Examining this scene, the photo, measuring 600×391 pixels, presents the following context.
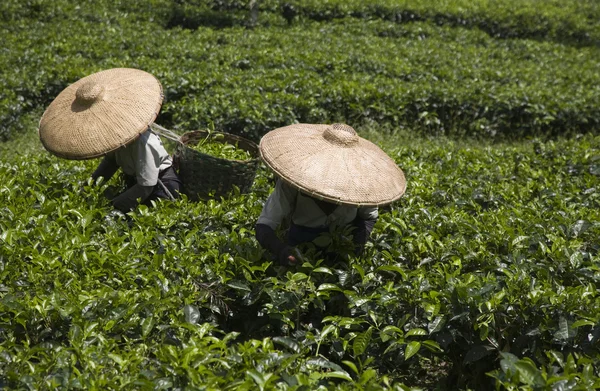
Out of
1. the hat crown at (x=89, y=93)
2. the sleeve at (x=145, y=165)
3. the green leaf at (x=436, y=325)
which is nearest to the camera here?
the green leaf at (x=436, y=325)

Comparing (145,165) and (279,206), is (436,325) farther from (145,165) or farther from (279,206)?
(145,165)

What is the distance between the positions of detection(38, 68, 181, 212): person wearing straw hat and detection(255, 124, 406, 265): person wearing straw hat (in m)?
1.03

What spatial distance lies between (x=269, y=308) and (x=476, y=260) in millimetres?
1222

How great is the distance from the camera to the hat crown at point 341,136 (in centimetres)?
318

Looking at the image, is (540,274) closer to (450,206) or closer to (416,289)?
(416,289)

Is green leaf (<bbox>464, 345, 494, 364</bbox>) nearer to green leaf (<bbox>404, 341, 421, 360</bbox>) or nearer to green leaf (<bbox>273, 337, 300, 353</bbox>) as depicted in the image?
green leaf (<bbox>404, 341, 421, 360</bbox>)

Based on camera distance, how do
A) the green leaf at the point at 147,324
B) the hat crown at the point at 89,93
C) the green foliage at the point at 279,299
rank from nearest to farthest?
the green foliage at the point at 279,299 → the green leaf at the point at 147,324 → the hat crown at the point at 89,93

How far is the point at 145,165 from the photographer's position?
3953 millimetres

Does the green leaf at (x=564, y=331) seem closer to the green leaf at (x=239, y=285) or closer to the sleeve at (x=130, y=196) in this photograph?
the green leaf at (x=239, y=285)

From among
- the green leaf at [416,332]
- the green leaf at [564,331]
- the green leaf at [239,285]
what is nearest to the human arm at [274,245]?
the green leaf at [239,285]

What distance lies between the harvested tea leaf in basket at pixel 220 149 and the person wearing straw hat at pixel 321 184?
1089 millimetres

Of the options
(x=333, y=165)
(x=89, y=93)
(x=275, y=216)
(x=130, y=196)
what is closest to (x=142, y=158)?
(x=130, y=196)

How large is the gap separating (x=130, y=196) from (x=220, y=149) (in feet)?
2.51

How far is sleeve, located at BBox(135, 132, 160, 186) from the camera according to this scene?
12.9 feet
